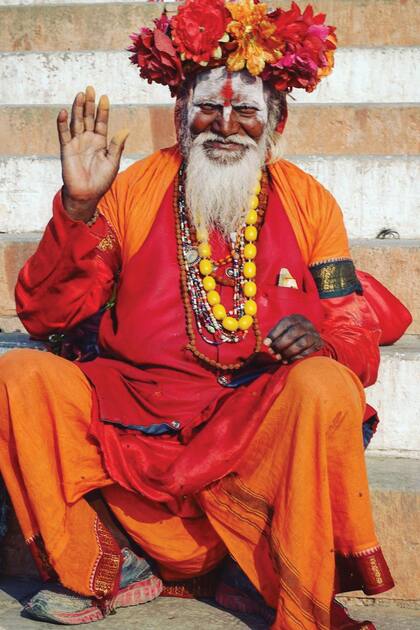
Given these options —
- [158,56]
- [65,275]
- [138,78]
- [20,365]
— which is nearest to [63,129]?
[65,275]

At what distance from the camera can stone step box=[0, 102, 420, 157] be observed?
547cm

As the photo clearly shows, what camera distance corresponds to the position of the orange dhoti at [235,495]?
314 cm

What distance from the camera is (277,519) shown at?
3.20m

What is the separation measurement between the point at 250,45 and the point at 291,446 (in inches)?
56.7

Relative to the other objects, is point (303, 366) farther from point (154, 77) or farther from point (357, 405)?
point (154, 77)

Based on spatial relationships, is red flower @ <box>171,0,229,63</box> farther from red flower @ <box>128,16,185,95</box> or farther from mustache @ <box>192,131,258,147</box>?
mustache @ <box>192,131,258,147</box>

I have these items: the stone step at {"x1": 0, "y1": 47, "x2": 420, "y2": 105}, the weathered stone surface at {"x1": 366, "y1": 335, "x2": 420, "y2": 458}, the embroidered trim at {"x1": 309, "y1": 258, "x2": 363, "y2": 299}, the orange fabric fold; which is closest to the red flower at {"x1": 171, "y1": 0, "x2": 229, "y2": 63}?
the orange fabric fold

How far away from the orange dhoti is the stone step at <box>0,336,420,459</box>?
694mm

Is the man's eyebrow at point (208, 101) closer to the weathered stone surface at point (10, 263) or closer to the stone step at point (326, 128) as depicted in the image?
the weathered stone surface at point (10, 263)

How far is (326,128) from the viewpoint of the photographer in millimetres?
5504

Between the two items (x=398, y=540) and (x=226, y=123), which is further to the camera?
(x=226, y=123)

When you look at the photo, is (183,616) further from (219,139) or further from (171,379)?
(219,139)

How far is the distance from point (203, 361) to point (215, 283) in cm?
29

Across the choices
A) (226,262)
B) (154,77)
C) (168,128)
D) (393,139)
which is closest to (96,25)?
(168,128)
